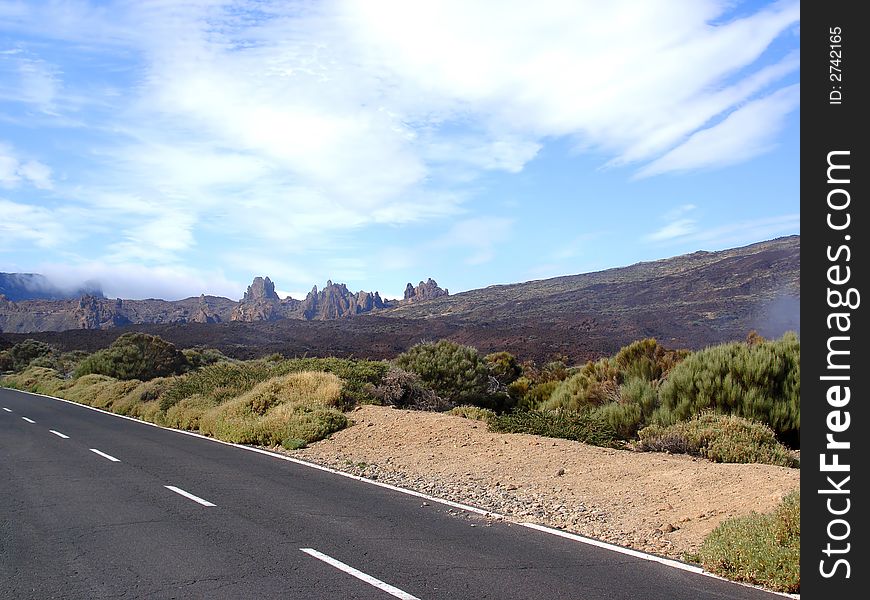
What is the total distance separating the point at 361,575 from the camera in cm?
658

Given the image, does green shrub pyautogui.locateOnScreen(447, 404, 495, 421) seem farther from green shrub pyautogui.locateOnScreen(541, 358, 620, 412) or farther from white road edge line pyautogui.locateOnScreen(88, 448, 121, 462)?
white road edge line pyautogui.locateOnScreen(88, 448, 121, 462)

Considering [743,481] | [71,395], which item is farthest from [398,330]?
[743,481]

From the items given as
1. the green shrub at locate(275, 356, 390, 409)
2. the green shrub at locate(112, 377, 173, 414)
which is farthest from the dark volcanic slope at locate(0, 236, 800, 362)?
the green shrub at locate(112, 377, 173, 414)

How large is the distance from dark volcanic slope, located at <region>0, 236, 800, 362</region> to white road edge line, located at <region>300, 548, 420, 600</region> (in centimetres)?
3566

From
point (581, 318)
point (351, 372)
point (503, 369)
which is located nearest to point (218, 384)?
point (351, 372)

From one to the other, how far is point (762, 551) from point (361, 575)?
3.80 metres

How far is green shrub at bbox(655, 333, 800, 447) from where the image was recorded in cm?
1500
